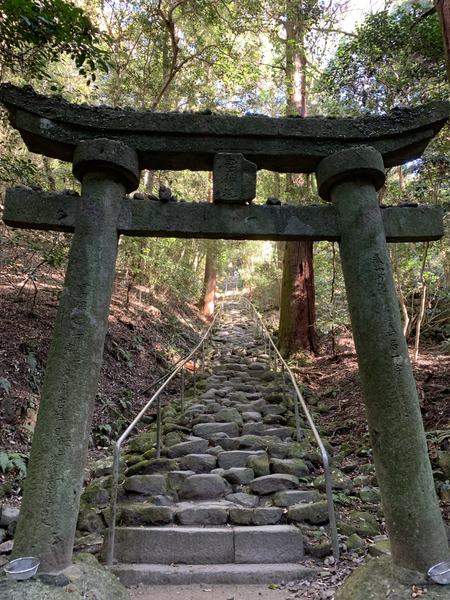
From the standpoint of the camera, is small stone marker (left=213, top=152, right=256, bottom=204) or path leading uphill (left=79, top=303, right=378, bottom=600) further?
small stone marker (left=213, top=152, right=256, bottom=204)

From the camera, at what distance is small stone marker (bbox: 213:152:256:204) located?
10.6 feet

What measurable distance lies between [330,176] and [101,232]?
Result: 1920 millimetres

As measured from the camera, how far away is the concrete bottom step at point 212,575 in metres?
3.05

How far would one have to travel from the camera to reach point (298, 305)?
9.62 metres

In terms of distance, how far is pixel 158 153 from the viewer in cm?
334

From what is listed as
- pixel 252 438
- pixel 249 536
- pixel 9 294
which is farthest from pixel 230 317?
pixel 249 536

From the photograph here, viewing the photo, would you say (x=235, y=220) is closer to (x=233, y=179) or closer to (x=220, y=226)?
(x=220, y=226)

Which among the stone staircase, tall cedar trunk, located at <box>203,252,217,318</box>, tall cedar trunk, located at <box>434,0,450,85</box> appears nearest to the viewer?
the stone staircase

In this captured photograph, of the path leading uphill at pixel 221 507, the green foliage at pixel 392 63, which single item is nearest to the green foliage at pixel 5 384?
the path leading uphill at pixel 221 507

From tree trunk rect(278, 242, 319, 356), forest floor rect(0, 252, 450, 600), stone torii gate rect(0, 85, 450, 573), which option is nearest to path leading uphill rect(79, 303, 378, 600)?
forest floor rect(0, 252, 450, 600)

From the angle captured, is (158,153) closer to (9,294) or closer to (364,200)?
(364,200)

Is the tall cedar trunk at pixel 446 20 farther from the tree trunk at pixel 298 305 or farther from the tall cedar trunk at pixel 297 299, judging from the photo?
the tree trunk at pixel 298 305

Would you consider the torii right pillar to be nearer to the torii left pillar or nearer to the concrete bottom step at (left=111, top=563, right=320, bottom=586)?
the concrete bottom step at (left=111, top=563, right=320, bottom=586)

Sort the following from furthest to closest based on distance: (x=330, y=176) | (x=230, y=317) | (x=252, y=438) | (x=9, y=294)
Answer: (x=230, y=317)
(x=9, y=294)
(x=252, y=438)
(x=330, y=176)
